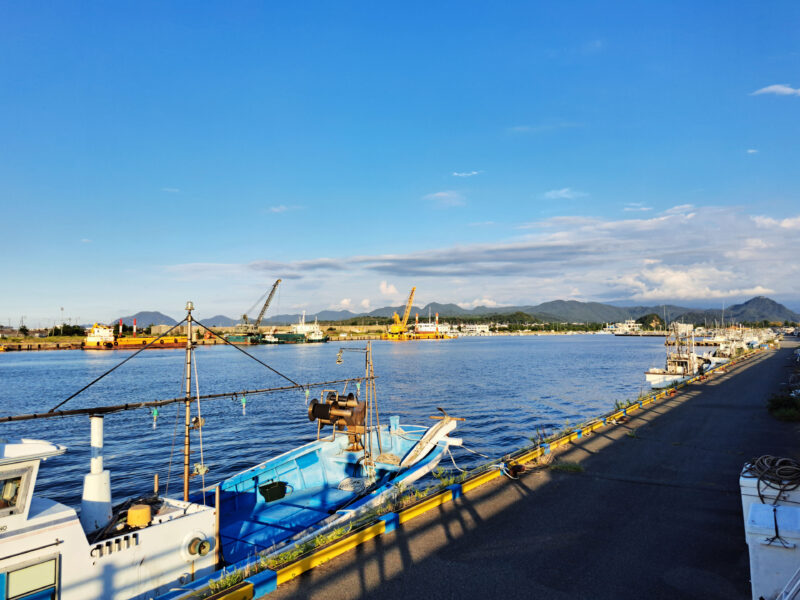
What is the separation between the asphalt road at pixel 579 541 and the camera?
796 centimetres

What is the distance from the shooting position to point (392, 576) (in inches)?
325

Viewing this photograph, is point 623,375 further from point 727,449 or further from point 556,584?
point 556,584

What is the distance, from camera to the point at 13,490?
8.46 meters

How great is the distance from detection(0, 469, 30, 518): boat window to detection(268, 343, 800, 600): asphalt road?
4.65m

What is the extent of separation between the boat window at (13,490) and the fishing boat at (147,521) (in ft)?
0.05

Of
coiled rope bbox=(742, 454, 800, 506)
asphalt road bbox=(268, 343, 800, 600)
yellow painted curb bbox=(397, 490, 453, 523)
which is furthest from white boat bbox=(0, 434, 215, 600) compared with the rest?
coiled rope bbox=(742, 454, 800, 506)

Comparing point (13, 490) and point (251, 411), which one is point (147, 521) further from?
point (251, 411)

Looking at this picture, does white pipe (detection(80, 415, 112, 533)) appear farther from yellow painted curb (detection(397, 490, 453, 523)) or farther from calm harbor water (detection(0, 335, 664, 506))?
calm harbor water (detection(0, 335, 664, 506))

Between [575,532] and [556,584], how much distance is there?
2.36m

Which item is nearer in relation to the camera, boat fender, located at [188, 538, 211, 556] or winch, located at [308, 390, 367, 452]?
boat fender, located at [188, 538, 211, 556]

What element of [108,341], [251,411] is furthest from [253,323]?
[251,411]

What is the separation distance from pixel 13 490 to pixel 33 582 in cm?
152

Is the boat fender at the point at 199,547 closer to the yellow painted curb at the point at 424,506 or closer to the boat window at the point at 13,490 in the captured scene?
the boat window at the point at 13,490

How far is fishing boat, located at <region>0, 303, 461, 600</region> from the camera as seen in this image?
8375mm
